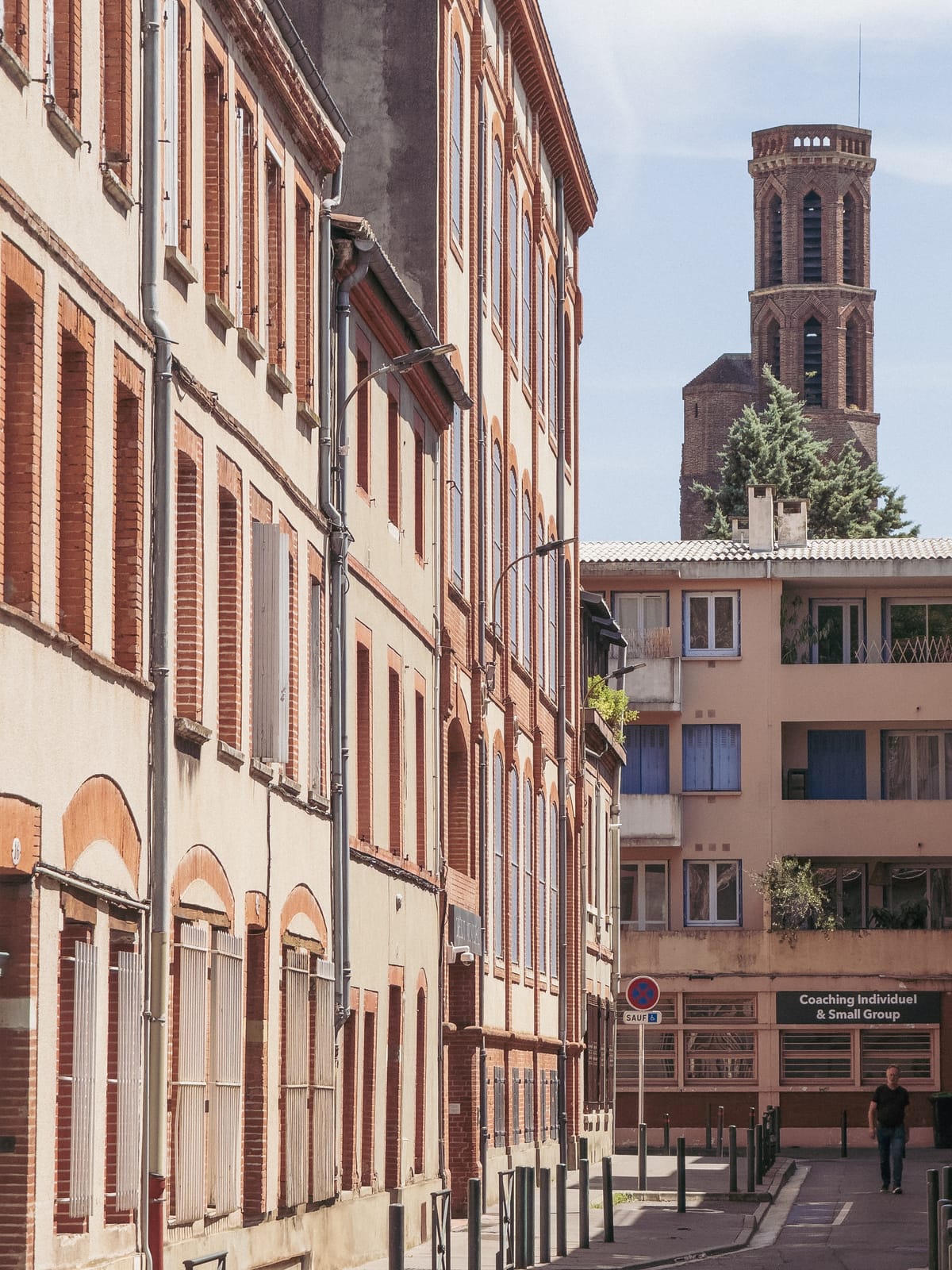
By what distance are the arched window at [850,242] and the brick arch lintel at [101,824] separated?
384 feet

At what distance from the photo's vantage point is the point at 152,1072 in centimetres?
1725

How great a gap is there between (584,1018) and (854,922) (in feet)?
58.7

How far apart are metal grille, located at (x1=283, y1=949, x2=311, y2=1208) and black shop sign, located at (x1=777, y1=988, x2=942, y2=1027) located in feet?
128

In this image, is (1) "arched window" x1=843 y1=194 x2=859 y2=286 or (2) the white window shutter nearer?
(2) the white window shutter

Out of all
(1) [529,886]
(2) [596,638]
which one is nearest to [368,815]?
(1) [529,886]

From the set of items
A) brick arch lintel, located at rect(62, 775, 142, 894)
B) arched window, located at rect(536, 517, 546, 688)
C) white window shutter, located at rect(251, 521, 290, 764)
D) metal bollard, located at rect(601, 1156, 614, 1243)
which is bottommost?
metal bollard, located at rect(601, 1156, 614, 1243)

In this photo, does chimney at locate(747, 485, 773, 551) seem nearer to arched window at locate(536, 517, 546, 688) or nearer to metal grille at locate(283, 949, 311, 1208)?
arched window at locate(536, 517, 546, 688)

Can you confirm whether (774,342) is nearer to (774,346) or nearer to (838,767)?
(774,346)

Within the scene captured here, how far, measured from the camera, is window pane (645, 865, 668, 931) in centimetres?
6456

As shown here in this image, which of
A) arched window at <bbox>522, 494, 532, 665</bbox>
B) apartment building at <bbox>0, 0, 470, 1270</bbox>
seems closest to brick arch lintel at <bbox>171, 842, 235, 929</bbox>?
apartment building at <bbox>0, 0, 470, 1270</bbox>

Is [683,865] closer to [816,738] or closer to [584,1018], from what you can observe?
[816,738]

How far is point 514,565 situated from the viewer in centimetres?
3953

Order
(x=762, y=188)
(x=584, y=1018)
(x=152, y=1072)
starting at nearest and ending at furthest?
(x=152, y=1072)
(x=584, y=1018)
(x=762, y=188)

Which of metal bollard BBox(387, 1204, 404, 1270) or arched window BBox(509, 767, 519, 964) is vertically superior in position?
arched window BBox(509, 767, 519, 964)
